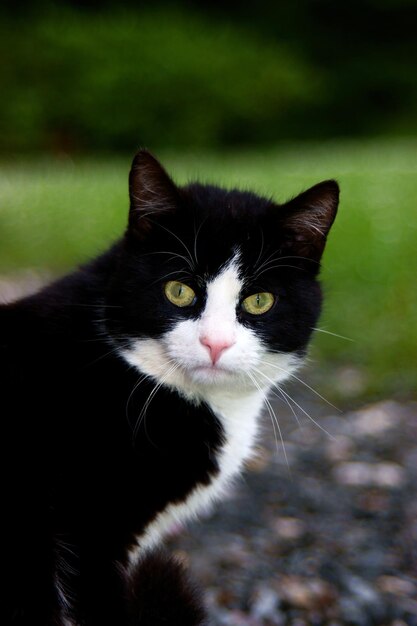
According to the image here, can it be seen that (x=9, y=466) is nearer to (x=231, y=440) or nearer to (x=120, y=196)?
(x=231, y=440)

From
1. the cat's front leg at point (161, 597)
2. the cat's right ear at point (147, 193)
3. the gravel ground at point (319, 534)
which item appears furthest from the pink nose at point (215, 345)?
the gravel ground at point (319, 534)

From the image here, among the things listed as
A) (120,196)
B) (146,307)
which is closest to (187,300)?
(146,307)

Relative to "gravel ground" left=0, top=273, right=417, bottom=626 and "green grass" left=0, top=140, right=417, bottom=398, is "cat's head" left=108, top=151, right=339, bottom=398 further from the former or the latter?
"gravel ground" left=0, top=273, right=417, bottom=626

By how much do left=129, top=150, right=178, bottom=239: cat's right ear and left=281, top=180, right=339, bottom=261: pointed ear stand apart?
28cm

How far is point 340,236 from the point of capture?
5641mm

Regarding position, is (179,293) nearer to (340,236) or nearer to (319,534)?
(319,534)

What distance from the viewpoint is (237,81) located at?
43.3 ft

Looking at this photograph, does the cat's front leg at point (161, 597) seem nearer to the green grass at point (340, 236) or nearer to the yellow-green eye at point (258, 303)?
the yellow-green eye at point (258, 303)

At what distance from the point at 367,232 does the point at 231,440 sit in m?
3.90

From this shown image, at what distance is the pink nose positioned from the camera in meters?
1.83

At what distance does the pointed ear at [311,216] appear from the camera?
1971 millimetres

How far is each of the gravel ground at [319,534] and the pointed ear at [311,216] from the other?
3.18 feet

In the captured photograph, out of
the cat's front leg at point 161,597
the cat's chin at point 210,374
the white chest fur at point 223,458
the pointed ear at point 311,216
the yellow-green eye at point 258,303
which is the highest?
the pointed ear at point 311,216

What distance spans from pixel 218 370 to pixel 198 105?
11701 millimetres
